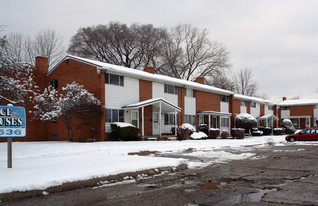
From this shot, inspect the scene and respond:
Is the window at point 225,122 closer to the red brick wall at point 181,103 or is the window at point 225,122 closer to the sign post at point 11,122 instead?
the red brick wall at point 181,103

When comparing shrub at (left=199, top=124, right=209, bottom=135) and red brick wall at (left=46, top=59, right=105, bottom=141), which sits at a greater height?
Result: red brick wall at (left=46, top=59, right=105, bottom=141)

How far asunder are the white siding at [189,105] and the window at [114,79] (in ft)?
32.7

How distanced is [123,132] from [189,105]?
12.7 metres

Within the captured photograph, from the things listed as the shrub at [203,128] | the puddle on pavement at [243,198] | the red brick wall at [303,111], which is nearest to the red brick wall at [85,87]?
the shrub at [203,128]

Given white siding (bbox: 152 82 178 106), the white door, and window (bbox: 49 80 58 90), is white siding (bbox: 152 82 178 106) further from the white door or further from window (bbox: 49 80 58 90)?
window (bbox: 49 80 58 90)

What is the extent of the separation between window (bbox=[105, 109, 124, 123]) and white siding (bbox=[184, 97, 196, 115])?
9.81m

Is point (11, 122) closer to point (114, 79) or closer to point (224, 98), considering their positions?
point (114, 79)

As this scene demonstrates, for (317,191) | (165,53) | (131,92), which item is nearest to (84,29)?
(165,53)

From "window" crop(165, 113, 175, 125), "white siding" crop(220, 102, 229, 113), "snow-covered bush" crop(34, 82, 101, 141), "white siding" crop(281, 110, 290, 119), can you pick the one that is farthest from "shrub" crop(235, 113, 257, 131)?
"white siding" crop(281, 110, 290, 119)

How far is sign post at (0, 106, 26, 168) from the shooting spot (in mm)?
9320

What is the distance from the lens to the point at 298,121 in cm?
6312

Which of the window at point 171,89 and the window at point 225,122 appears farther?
the window at point 225,122

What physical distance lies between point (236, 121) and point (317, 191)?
114 ft

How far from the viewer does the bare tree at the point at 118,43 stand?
169 ft
